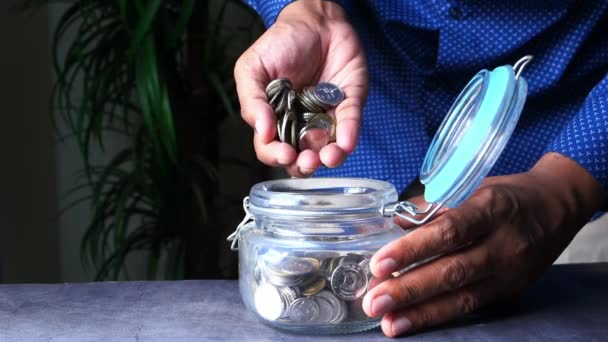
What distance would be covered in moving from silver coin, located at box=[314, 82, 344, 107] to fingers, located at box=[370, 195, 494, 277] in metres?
0.26

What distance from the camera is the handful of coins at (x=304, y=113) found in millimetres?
863

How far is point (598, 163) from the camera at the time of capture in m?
0.86

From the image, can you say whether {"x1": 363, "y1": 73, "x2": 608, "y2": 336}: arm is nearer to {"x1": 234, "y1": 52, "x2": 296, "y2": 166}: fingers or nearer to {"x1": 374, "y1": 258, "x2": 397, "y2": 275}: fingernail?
{"x1": 374, "y1": 258, "x2": 397, "y2": 275}: fingernail

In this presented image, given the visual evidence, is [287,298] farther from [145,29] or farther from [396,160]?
[145,29]

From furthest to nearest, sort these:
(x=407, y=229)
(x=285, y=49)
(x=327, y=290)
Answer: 1. (x=285, y=49)
2. (x=407, y=229)
3. (x=327, y=290)

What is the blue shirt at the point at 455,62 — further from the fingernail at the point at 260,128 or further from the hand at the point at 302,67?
the fingernail at the point at 260,128

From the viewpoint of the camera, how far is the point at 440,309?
70 centimetres

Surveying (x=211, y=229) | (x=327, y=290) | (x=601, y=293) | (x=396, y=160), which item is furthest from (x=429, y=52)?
(x=211, y=229)

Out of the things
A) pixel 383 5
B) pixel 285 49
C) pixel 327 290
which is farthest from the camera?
pixel 383 5

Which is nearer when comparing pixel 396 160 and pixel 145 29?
pixel 396 160

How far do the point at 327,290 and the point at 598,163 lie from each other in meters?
0.40

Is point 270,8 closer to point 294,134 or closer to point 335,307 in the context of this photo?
point 294,134

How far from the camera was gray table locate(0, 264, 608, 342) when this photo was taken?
0.68 meters

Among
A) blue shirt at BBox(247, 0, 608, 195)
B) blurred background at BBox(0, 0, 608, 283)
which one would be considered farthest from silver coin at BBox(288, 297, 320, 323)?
blurred background at BBox(0, 0, 608, 283)
